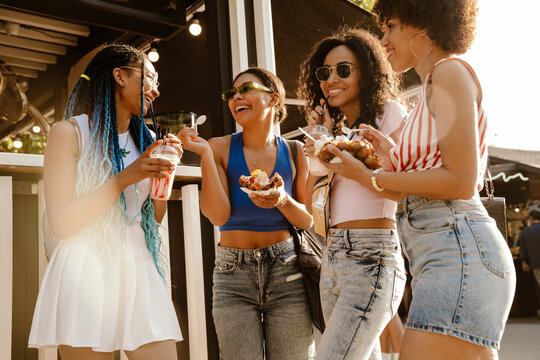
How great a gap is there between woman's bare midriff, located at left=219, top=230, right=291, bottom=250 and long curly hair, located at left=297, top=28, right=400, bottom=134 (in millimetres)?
662

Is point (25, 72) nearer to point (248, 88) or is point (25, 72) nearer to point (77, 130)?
point (248, 88)

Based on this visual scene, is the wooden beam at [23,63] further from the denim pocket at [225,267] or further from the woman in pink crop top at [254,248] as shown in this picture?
the denim pocket at [225,267]

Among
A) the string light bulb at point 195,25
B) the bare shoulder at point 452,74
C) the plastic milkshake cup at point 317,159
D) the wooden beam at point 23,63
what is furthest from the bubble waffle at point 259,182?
the wooden beam at point 23,63

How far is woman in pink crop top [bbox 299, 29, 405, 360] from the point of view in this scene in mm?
1965

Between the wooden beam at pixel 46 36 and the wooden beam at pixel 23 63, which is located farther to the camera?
the wooden beam at pixel 23 63

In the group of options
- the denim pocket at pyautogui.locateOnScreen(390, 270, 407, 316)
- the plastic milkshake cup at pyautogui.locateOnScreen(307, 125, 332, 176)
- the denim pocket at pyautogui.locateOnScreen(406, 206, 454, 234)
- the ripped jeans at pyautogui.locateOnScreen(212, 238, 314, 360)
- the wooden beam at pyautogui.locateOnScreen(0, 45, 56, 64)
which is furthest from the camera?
the wooden beam at pyautogui.locateOnScreen(0, 45, 56, 64)

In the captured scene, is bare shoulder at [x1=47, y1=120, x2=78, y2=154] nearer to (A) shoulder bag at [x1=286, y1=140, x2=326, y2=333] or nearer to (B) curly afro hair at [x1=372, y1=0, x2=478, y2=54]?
(A) shoulder bag at [x1=286, y1=140, x2=326, y2=333]

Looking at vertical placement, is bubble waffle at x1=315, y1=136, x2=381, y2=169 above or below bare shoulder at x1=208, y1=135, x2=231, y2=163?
below

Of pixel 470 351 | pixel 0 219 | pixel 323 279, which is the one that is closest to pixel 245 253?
pixel 323 279

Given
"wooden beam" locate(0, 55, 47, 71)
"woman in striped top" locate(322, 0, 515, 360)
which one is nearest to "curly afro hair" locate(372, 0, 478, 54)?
"woman in striped top" locate(322, 0, 515, 360)

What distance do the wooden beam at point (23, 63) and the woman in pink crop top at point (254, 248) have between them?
18.7 ft

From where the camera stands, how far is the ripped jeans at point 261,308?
2.38 meters

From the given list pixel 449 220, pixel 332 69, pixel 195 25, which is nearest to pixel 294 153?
pixel 332 69

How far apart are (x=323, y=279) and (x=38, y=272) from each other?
1779 mm
